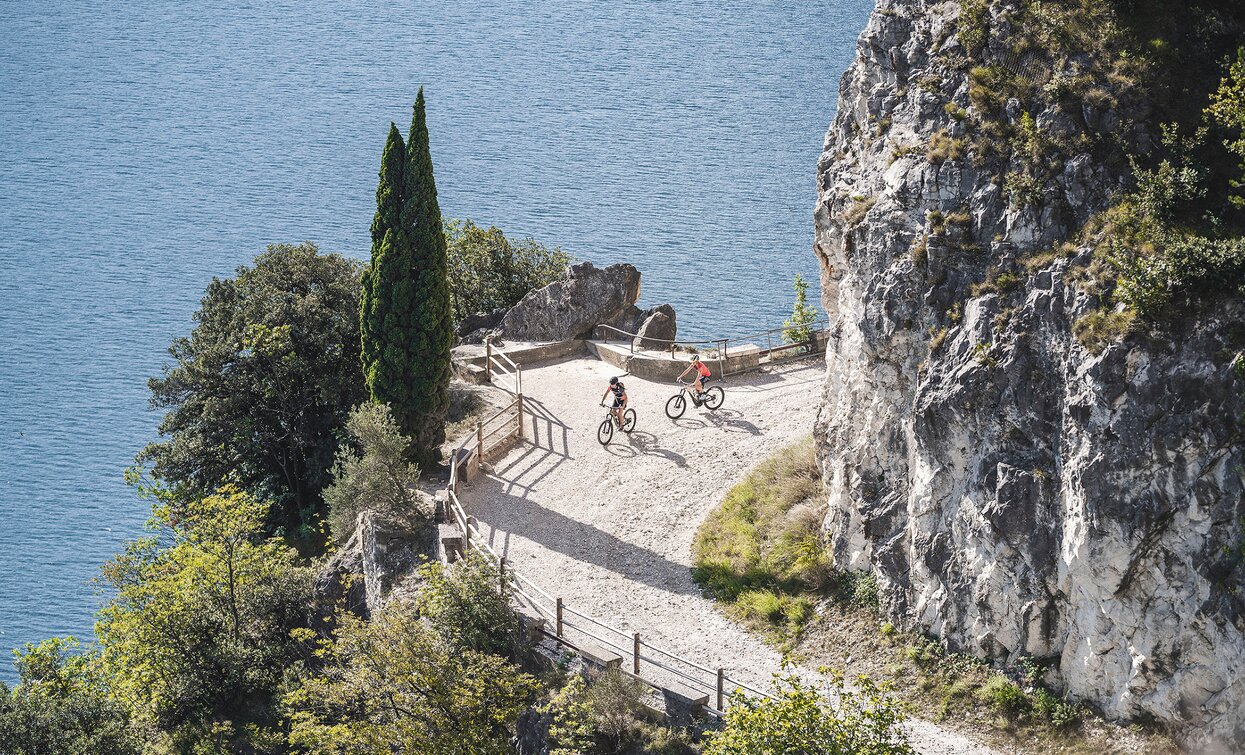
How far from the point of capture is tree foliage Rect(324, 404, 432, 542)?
32.7 m

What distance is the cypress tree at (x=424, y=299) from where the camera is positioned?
35.5 metres

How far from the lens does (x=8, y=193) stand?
8762 cm

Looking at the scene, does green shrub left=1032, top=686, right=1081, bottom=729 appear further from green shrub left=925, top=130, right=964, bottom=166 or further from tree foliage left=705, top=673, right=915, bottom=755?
green shrub left=925, top=130, right=964, bottom=166

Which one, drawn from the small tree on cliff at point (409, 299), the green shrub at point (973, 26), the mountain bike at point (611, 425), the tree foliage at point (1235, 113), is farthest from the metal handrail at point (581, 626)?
the green shrub at point (973, 26)

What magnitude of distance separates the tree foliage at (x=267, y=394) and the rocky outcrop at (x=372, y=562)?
8.23 meters

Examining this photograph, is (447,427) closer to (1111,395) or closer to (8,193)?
(1111,395)

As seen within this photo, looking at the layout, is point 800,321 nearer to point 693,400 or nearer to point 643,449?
point 693,400

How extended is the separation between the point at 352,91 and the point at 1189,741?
294 ft

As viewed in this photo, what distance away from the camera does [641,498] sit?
33.3m

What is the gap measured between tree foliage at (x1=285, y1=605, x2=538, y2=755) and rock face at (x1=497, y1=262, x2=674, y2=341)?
21.4 metres

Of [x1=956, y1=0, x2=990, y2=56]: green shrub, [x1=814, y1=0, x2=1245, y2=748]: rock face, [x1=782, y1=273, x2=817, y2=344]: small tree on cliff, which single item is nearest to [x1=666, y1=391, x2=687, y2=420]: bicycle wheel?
[x1=814, y1=0, x2=1245, y2=748]: rock face

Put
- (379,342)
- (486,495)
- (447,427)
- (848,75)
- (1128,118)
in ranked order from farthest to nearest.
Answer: (447,427) < (379,342) < (486,495) < (848,75) < (1128,118)

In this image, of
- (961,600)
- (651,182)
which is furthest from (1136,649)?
(651,182)

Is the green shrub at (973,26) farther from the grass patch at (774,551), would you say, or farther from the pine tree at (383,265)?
the pine tree at (383,265)
